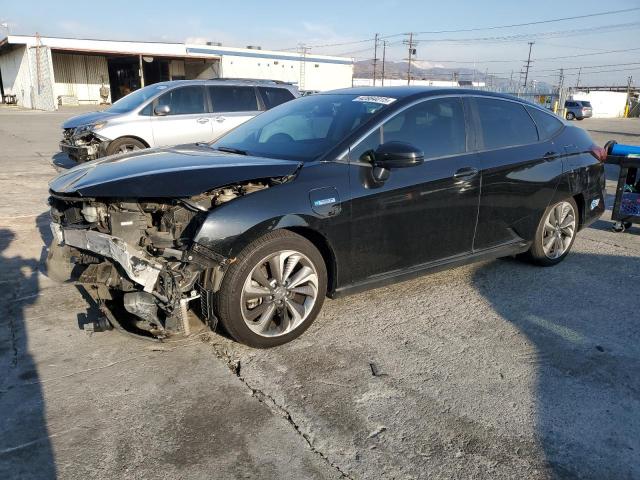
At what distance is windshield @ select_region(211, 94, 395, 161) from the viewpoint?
3965 mm

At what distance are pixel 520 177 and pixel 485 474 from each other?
9.93 feet

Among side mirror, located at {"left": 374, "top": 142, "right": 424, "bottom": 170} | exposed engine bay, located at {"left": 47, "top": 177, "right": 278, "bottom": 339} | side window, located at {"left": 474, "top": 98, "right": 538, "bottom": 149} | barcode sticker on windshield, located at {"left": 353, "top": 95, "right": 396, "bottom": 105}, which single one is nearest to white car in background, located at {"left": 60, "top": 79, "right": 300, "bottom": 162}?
barcode sticker on windshield, located at {"left": 353, "top": 95, "right": 396, "bottom": 105}

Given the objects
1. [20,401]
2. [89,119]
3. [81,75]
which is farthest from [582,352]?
[81,75]

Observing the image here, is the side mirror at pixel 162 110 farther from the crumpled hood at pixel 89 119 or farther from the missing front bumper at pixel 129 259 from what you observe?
the missing front bumper at pixel 129 259

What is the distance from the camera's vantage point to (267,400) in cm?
Result: 302

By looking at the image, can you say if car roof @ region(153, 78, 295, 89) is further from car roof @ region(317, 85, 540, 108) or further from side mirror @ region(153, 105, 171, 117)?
car roof @ region(317, 85, 540, 108)

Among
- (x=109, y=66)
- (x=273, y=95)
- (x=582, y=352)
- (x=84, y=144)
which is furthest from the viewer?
(x=109, y=66)

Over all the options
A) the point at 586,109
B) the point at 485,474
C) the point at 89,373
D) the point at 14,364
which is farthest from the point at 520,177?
the point at 586,109

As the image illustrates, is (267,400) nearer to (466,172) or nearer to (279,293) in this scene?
(279,293)

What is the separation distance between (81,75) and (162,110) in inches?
1490

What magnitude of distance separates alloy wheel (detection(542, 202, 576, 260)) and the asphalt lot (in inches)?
27.2

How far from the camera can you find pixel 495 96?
16.0ft

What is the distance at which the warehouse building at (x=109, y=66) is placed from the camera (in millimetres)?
36000

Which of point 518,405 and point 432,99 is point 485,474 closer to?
point 518,405
